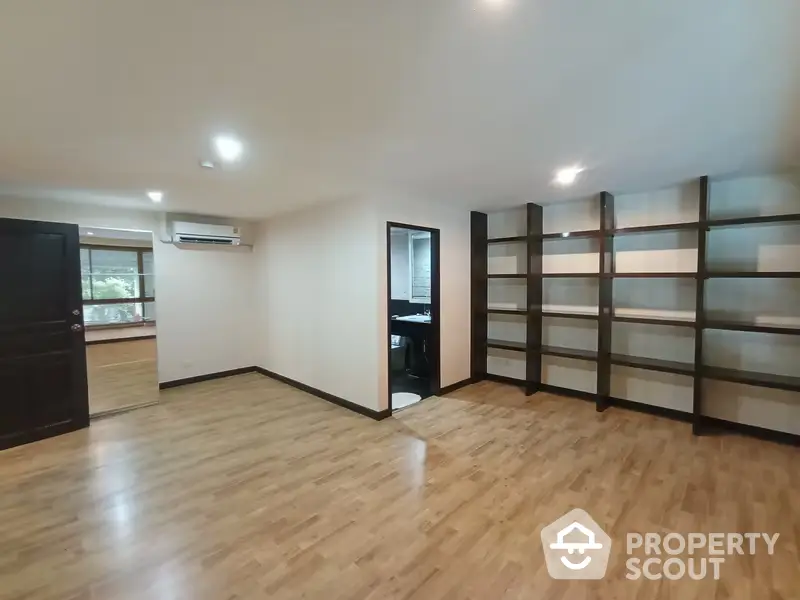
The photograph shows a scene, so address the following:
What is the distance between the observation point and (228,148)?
269 centimetres

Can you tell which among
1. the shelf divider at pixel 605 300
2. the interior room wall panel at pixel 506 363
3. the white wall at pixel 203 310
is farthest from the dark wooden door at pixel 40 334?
the shelf divider at pixel 605 300

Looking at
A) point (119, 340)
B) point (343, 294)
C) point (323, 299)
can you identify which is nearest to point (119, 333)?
point (119, 340)

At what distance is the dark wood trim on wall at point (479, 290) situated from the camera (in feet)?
17.6

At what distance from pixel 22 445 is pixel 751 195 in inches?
283

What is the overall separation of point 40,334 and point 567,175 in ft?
17.2

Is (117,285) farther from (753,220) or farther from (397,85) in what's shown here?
(753,220)

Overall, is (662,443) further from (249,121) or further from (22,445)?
(22,445)

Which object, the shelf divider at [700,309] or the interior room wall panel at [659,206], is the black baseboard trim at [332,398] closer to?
the shelf divider at [700,309]

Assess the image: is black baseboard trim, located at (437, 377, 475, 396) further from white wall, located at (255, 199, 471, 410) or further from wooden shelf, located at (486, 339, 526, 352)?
wooden shelf, located at (486, 339, 526, 352)

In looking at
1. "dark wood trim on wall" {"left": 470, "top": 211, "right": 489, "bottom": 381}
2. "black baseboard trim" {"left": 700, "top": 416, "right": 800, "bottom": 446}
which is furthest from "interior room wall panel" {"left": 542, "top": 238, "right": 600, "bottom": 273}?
"black baseboard trim" {"left": 700, "top": 416, "right": 800, "bottom": 446}

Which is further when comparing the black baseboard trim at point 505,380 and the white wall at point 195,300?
the black baseboard trim at point 505,380

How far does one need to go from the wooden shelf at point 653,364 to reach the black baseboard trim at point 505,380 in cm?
126

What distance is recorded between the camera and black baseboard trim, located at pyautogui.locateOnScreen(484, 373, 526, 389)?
5.30 metres

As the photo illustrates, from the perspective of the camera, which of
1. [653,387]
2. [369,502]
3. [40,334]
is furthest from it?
[653,387]
